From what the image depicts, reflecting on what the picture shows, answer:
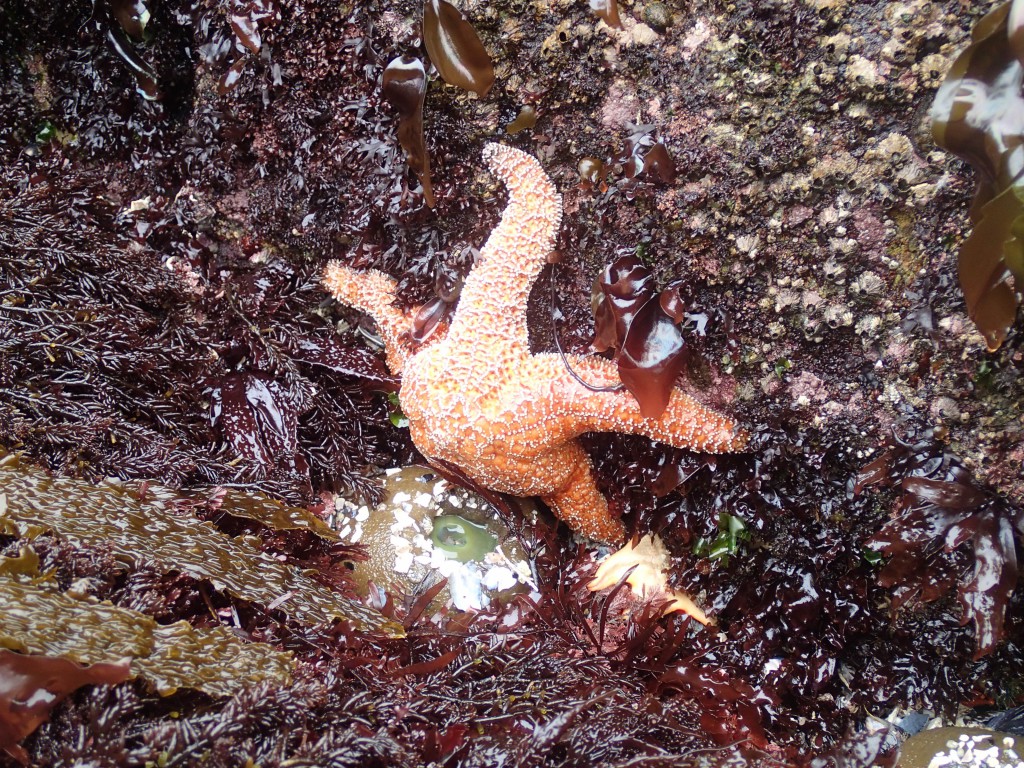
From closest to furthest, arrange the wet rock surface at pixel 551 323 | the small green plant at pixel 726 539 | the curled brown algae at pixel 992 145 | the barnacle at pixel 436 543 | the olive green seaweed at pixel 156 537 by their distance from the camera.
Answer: the curled brown algae at pixel 992 145
the wet rock surface at pixel 551 323
the olive green seaweed at pixel 156 537
the small green plant at pixel 726 539
the barnacle at pixel 436 543

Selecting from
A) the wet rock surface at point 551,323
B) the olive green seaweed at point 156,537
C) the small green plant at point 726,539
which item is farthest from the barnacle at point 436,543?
the small green plant at point 726,539

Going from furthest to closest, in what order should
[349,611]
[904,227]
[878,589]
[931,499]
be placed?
[878,589]
[349,611]
[931,499]
[904,227]

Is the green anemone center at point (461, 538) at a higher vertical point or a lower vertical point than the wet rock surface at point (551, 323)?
lower

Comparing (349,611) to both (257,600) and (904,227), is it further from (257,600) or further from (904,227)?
(904,227)

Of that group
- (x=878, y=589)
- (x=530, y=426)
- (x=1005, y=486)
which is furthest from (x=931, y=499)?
(x=530, y=426)

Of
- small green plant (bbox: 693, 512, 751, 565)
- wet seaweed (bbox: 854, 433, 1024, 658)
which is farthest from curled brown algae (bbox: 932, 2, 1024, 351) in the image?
small green plant (bbox: 693, 512, 751, 565)

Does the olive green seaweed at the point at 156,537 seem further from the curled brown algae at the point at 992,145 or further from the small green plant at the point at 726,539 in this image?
the curled brown algae at the point at 992,145
